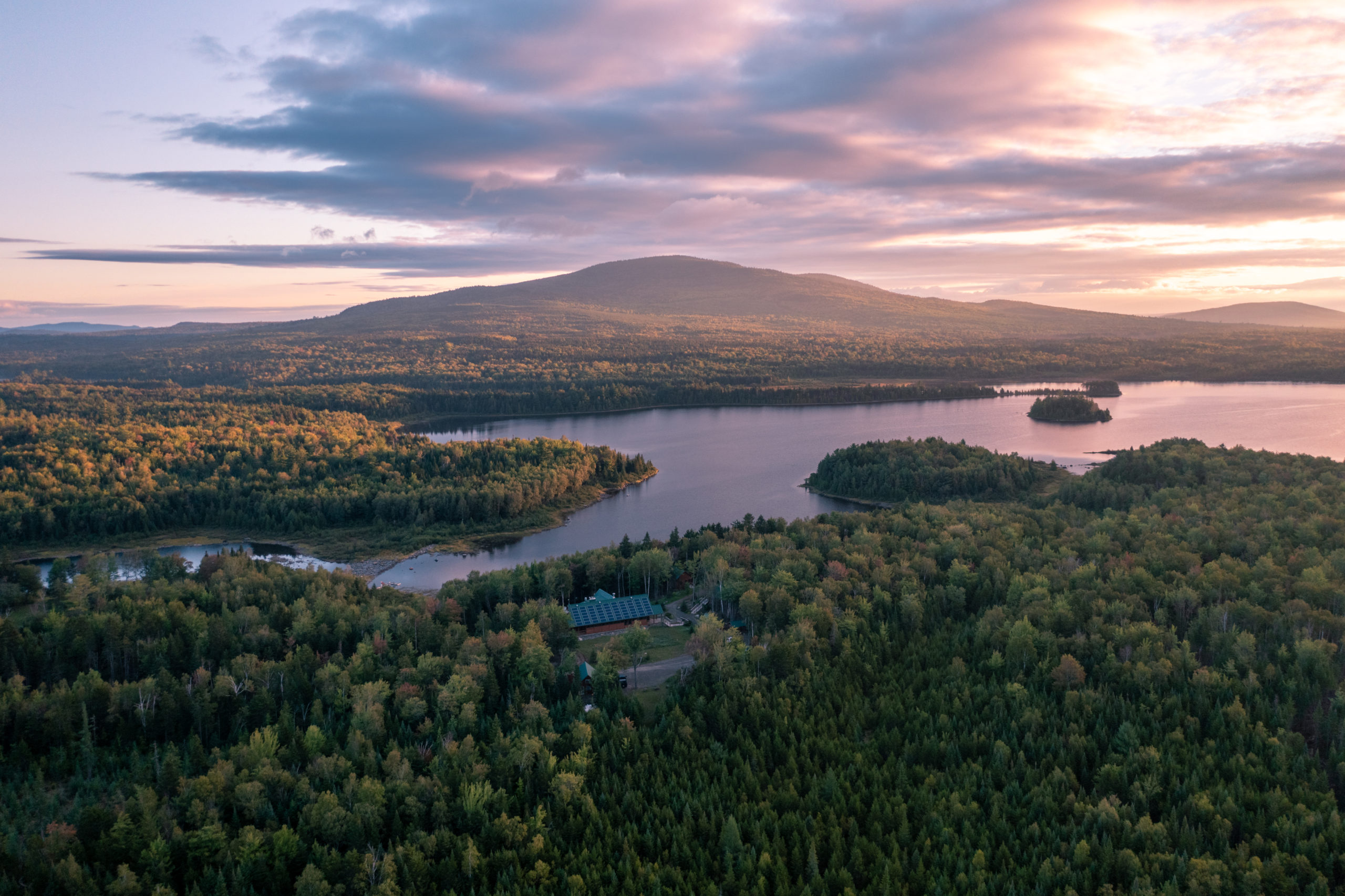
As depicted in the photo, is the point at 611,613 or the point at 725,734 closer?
the point at 725,734

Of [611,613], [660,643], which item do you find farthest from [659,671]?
[611,613]

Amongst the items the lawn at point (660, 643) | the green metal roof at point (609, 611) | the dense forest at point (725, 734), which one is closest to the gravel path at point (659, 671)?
the lawn at point (660, 643)

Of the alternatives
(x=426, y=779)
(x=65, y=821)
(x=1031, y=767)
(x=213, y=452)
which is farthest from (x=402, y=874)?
(x=213, y=452)

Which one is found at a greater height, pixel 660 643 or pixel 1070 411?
pixel 1070 411

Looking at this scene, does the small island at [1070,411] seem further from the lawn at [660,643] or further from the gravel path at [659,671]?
the gravel path at [659,671]

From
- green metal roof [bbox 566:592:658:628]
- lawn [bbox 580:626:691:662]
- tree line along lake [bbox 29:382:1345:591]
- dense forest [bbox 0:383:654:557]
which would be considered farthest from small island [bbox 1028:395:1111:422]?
lawn [bbox 580:626:691:662]

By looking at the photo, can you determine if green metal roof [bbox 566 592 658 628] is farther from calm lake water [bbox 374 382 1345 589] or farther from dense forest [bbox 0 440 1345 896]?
calm lake water [bbox 374 382 1345 589]

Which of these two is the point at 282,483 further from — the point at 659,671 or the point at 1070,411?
the point at 1070,411
